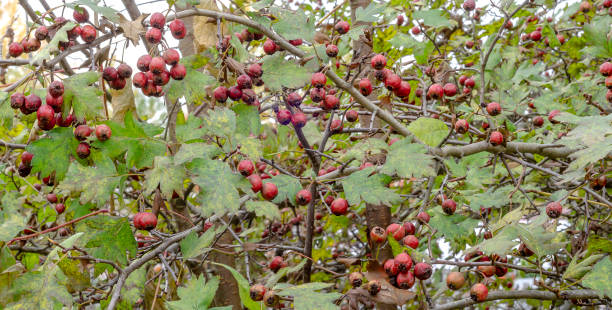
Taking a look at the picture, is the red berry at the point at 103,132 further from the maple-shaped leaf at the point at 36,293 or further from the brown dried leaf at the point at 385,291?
the brown dried leaf at the point at 385,291

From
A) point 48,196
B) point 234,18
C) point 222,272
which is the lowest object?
point 222,272

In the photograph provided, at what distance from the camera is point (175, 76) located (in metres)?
1.76

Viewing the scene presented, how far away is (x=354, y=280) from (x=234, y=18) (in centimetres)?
114

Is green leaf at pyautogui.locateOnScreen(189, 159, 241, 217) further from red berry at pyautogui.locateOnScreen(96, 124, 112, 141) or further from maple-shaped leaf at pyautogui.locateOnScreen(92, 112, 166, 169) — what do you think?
red berry at pyautogui.locateOnScreen(96, 124, 112, 141)

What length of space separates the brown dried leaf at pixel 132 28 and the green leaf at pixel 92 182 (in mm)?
520

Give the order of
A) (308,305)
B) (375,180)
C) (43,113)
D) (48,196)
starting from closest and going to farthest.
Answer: (308,305) → (43,113) → (375,180) → (48,196)

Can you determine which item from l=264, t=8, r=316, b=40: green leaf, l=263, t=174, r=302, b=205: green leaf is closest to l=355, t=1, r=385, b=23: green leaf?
l=264, t=8, r=316, b=40: green leaf

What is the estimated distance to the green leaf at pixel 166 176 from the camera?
5.20 feet

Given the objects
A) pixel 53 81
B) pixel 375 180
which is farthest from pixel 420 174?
pixel 53 81

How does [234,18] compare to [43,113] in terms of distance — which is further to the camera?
Answer: [234,18]

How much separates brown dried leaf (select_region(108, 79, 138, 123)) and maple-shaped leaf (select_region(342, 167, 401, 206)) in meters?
0.98

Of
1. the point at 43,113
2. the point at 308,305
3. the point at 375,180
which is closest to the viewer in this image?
the point at 308,305

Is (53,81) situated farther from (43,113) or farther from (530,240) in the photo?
(530,240)

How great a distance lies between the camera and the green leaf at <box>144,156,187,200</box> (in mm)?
1586
